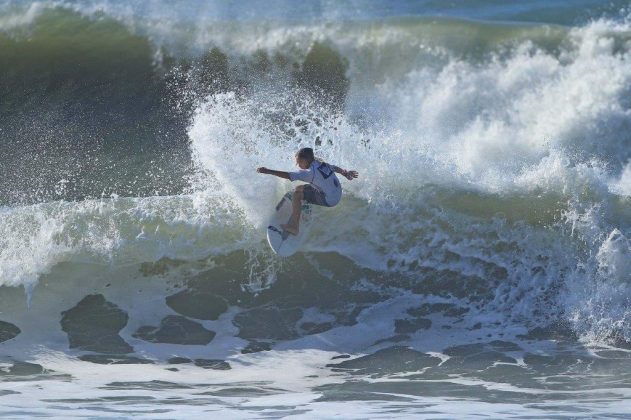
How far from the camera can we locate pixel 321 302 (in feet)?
32.0

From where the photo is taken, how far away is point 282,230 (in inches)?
383

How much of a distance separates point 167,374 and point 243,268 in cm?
191

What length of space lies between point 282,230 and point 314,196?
510 mm

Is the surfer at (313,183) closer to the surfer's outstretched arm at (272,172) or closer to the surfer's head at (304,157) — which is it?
the surfer's head at (304,157)

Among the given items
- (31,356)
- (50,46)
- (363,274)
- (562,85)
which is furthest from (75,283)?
(562,85)

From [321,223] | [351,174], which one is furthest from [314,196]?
[321,223]

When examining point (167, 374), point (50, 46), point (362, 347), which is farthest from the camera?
point (50, 46)

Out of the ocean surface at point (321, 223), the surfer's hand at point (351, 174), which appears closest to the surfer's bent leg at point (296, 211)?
the ocean surface at point (321, 223)

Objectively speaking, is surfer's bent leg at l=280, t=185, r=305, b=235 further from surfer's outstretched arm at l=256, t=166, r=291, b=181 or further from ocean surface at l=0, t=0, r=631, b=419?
surfer's outstretched arm at l=256, t=166, r=291, b=181

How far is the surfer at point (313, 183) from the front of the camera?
922 cm

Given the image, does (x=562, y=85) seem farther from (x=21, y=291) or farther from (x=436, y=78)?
(x=21, y=291)

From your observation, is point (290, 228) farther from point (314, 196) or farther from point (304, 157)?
point (304, 157)

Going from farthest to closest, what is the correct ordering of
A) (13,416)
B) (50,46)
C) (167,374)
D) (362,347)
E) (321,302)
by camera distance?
1. (50,46)
2. (321,302)
3. (362,347)
4. (167,374)
5. (13,416)

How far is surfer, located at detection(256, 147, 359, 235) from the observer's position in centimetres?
922
